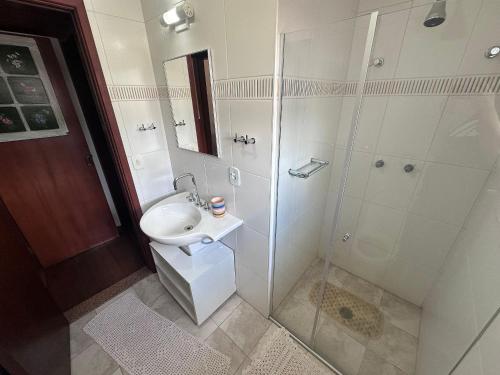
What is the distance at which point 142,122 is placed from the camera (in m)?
1.51

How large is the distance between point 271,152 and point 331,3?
0.89 metres

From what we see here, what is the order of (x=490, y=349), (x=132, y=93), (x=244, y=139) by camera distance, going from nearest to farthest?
(x=490, y=349) → (x=244, y=139) → (x=132, y=93)

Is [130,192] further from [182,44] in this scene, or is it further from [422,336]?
[422,336]

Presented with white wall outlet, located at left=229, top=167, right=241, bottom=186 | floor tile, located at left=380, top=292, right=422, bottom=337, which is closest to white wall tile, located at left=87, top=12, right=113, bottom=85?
white wall outlet, located at left=229, top=167, right=241, bottom=186

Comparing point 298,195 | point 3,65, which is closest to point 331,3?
point 298,195

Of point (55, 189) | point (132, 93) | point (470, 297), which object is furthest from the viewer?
Answer: point (55, 189)

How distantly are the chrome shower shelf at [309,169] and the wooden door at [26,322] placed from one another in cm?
151

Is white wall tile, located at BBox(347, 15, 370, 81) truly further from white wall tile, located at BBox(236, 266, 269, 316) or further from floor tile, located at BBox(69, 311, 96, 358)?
floor tile, located at BBox(69, 311, 96, 358)

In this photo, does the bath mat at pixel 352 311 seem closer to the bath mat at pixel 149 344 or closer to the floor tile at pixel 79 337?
the bath mat at pixel 149 344

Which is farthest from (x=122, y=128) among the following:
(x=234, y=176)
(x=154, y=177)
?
(x=234, y=176)

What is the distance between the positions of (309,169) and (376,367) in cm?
130

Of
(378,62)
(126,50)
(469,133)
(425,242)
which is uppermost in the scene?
(126,50)

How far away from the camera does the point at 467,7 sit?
3.21 ft

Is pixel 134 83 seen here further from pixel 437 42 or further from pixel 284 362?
pixel 284 362
